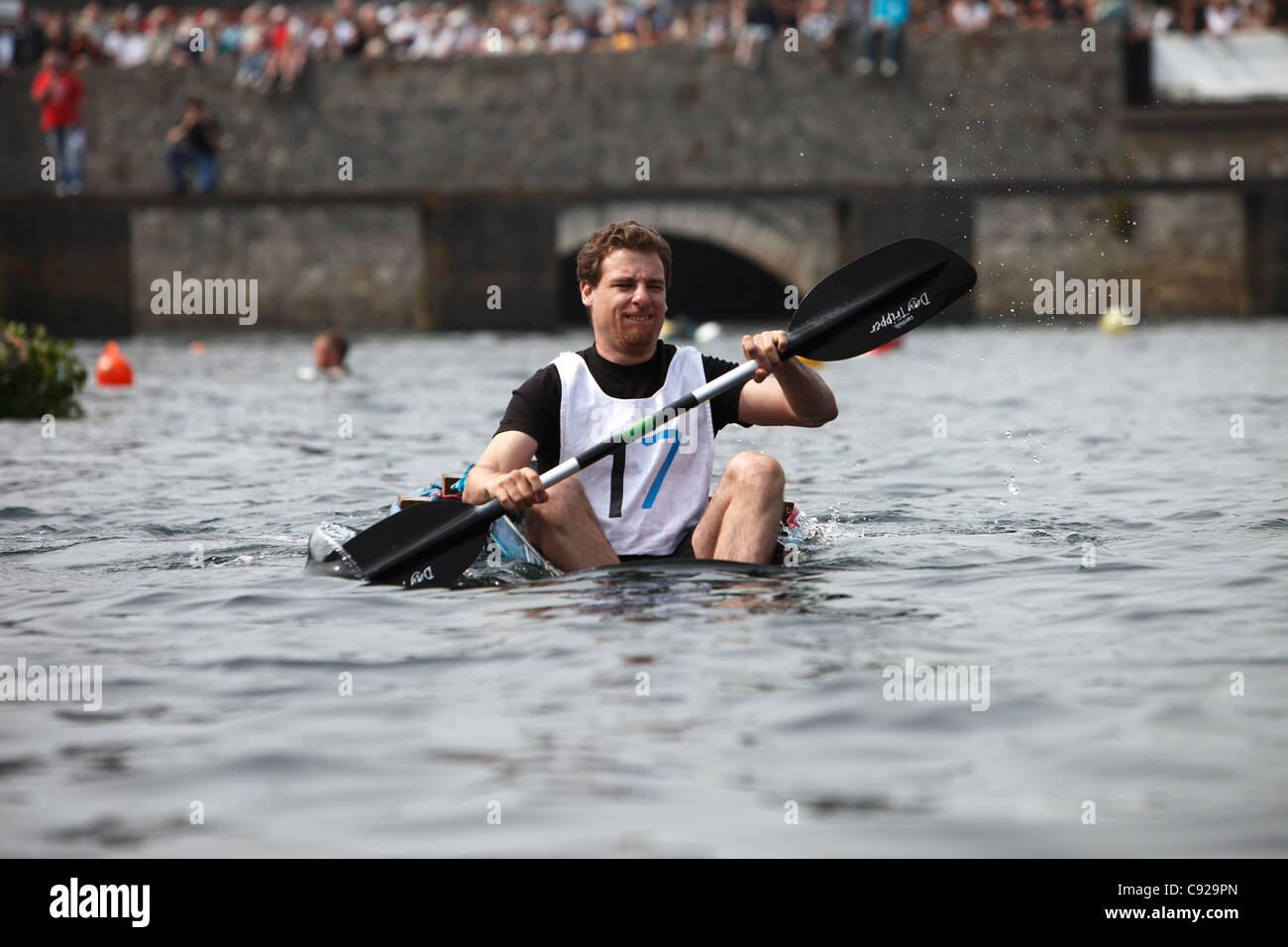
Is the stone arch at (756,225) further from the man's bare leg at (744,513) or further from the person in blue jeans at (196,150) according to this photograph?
the man's bare leg at (744,513)

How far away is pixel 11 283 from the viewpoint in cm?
2672

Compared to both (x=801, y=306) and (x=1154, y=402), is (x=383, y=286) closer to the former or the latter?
(x=1154, y=402)

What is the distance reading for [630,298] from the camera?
653 cm

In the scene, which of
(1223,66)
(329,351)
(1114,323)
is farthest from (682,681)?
(1223,66)

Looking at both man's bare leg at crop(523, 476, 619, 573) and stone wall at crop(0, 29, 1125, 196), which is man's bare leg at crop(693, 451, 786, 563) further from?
stone wall at crop(0, 29, 1125, 196)

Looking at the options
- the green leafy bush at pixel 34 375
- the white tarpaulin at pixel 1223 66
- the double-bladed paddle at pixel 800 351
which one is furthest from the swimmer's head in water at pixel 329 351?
the white tarpaulin at pixel 1223 66

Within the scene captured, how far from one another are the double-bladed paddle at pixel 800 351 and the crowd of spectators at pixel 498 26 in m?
23.4

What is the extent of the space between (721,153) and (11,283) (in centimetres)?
1125

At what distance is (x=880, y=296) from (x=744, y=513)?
1.04 meters

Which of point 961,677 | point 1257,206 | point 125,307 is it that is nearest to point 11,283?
point 125,307

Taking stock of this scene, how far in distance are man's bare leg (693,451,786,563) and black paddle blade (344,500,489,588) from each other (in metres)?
0.78

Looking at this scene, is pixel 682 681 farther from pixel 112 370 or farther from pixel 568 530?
pixel 112 370

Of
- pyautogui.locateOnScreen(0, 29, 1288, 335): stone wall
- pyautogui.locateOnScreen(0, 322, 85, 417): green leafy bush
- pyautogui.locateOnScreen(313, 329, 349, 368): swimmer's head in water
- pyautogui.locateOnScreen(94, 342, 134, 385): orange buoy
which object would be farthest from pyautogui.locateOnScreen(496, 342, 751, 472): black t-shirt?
pyautogui.locateOnScreen(0, 29, 1288, 335): stone wall
